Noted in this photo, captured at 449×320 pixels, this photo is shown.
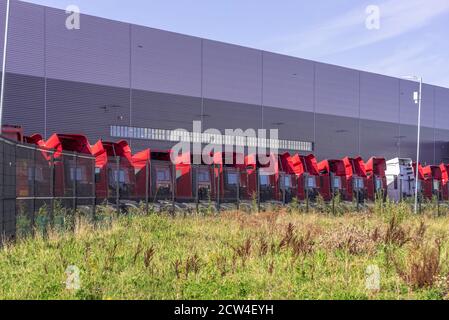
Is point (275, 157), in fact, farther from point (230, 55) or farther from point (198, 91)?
point (230, 55)

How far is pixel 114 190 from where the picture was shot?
21.1 meters

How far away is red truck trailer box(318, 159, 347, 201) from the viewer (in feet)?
98.1

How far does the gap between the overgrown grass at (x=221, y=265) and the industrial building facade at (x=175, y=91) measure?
29.1 metres

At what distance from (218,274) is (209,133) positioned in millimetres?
40440

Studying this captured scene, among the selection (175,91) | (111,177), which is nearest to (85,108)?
(175,91)

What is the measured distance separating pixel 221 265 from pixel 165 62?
1550 inches

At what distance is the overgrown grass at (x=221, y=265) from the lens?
7121 millimetres

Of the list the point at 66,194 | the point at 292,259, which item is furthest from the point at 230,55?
the point at 292,259

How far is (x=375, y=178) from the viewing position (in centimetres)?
3206

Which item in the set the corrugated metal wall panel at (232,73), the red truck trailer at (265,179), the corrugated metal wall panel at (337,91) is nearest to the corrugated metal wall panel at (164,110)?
the corrugated metal wall panel at (232,73)

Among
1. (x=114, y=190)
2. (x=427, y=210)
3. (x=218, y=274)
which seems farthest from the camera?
(x=427, y=210)

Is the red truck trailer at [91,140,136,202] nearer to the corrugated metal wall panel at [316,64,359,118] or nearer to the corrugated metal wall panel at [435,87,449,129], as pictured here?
the corrugated metal wall panel at [316,64,359,118]

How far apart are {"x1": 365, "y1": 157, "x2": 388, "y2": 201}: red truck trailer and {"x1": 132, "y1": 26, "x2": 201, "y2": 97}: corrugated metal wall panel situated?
59.8 feet

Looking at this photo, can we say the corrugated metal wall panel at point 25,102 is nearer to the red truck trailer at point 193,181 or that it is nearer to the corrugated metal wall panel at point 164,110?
the corrugated metal wall panel at point 164,110
